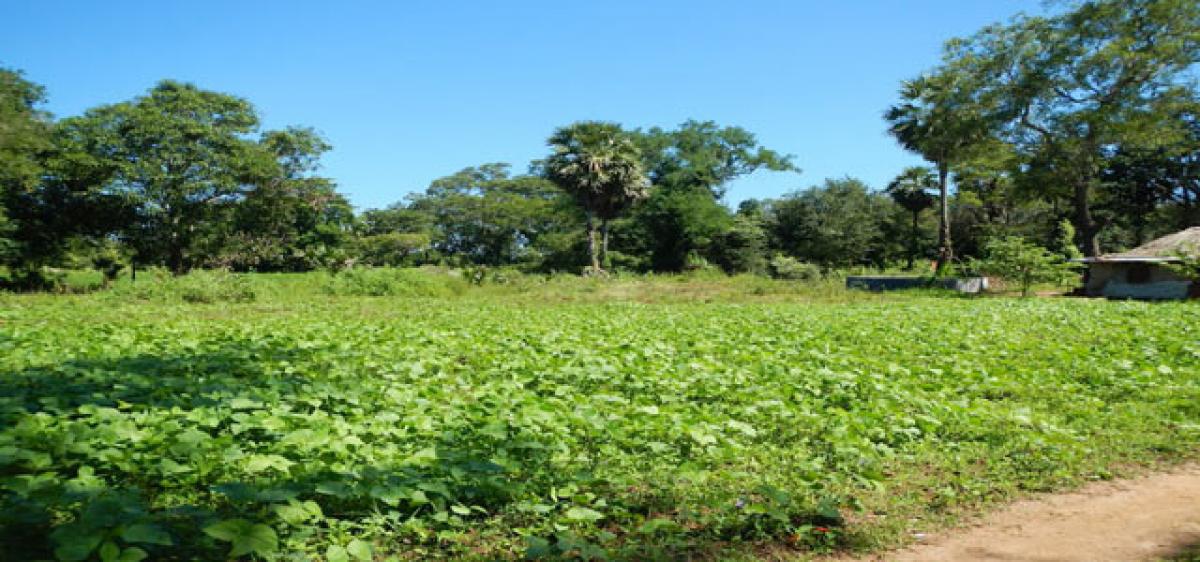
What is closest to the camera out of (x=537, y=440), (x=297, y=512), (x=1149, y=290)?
(x=297, y=512)

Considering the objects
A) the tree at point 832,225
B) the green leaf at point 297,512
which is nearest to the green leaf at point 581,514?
the green leaf at point 297,512

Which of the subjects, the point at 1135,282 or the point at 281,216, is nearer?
the point at 1135,282

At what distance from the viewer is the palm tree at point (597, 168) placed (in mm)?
35281

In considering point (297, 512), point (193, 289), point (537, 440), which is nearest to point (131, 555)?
point (297, 512)

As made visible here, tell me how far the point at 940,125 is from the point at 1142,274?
10298 millimetres

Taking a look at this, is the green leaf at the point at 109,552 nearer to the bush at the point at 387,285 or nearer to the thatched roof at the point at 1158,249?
the bush at the point at 387,285

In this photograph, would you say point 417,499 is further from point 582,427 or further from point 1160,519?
point 1160,519

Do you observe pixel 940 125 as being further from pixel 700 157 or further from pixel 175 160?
pixel 175 160

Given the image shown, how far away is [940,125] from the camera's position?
30719mm

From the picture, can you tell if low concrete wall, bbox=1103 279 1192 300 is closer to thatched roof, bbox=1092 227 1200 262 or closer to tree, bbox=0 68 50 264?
thatched roof, bbox=1092 227 1200 262

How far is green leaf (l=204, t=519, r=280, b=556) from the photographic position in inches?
95.1

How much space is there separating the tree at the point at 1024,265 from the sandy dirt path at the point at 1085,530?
2316 centimetres

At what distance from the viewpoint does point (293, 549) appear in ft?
9.25

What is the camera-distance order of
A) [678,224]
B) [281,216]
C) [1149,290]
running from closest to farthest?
[1149,290] < [281,216] < [678,224]
